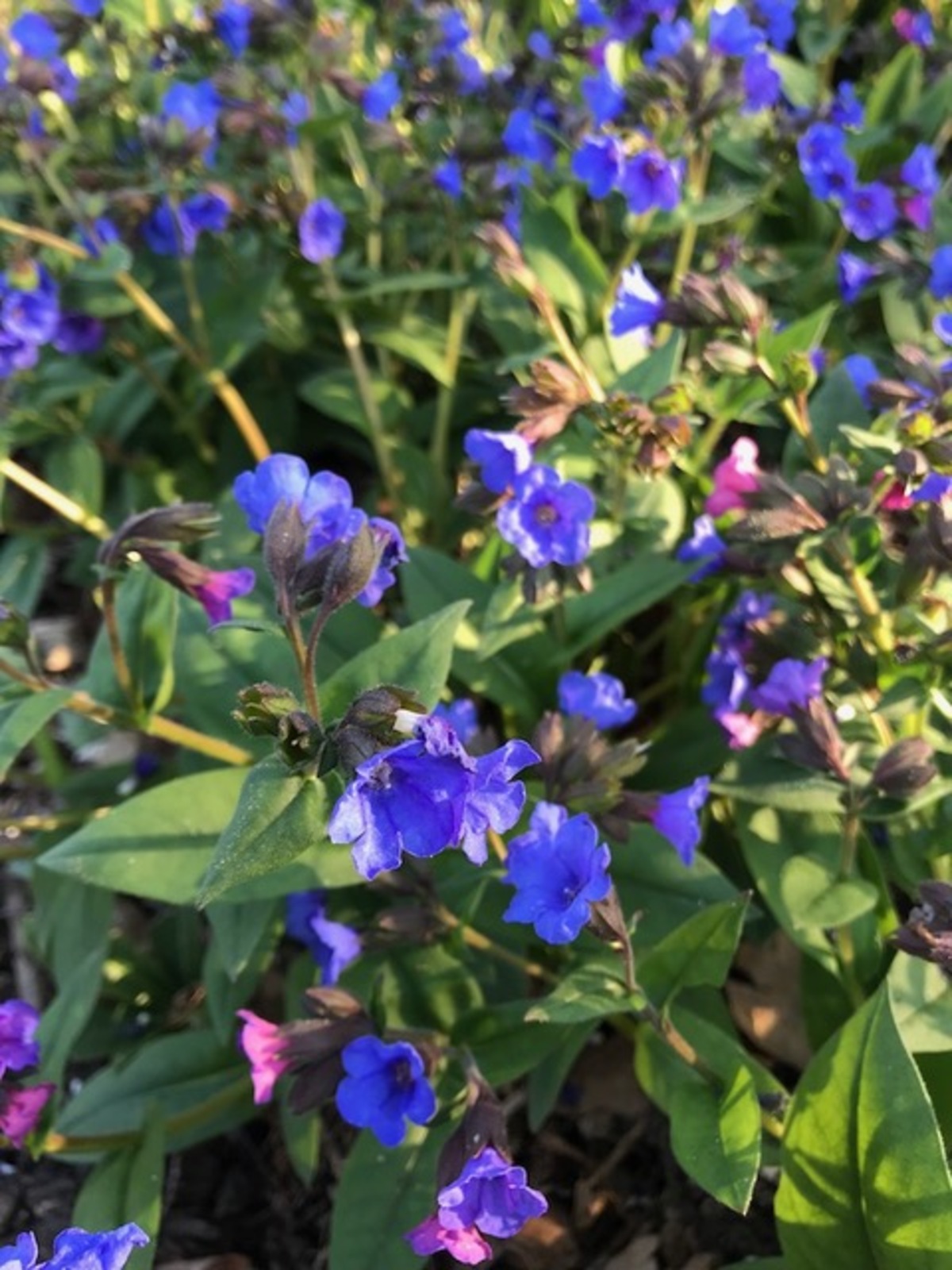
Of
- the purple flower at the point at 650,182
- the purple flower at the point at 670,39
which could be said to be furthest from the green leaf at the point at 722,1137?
the purple flower at the point at 670,39

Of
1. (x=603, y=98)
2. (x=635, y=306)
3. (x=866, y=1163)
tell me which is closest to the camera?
(x=866, y=1163)

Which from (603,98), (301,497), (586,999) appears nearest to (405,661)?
(301,497)

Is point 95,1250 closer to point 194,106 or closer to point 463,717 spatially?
point 463,717

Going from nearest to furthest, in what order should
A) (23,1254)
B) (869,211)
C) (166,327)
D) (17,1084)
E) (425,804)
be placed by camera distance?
(23,1254) → (425,804) → (17,1084) → (869,211) → (166,327)

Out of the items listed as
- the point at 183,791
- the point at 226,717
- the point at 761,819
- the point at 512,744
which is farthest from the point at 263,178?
the point at 512,744

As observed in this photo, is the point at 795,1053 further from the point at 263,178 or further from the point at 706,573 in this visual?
the point at 263,178

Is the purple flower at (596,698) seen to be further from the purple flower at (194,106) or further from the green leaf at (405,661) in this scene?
the purple flower at (194,106)

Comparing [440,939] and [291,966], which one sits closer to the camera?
[440,939]
